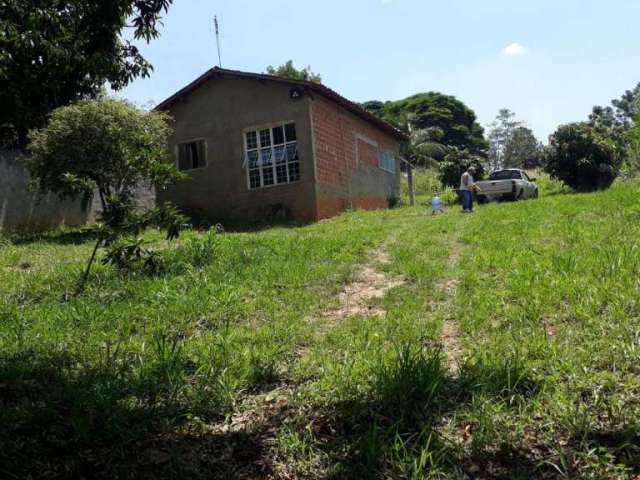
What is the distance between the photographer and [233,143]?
18.8 meters

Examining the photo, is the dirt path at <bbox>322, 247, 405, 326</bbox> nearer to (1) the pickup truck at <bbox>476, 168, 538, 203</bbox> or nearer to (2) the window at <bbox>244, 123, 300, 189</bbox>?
(2) the window at <bbox>244, 123, 300, 189</bbox>

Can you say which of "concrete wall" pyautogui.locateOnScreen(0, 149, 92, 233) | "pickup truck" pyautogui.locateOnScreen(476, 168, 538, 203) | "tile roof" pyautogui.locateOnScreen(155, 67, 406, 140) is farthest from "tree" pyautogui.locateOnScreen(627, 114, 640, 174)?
"concrete wall" pyautogui.locateOnScreen(0, 149, 92, 233)

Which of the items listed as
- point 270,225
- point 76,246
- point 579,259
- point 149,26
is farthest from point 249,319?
point 270,225

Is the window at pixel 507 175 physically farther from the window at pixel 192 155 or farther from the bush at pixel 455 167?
the window at pixel 192 155

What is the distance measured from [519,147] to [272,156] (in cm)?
5537

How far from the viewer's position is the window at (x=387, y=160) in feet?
77.0

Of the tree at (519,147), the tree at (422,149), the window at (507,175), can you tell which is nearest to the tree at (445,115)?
the tree at (519,147)

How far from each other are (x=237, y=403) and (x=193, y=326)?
1.84 metres

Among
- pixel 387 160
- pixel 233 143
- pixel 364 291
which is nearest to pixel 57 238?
pixel 233 143

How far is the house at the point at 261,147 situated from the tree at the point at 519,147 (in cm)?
4946

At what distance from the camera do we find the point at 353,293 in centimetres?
679

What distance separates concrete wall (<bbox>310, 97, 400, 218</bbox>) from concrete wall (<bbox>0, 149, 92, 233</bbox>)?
7.19 meters

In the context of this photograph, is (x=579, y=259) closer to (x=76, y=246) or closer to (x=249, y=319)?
(x=249, y=319)

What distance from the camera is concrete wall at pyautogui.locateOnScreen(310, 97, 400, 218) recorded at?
1802 cm
